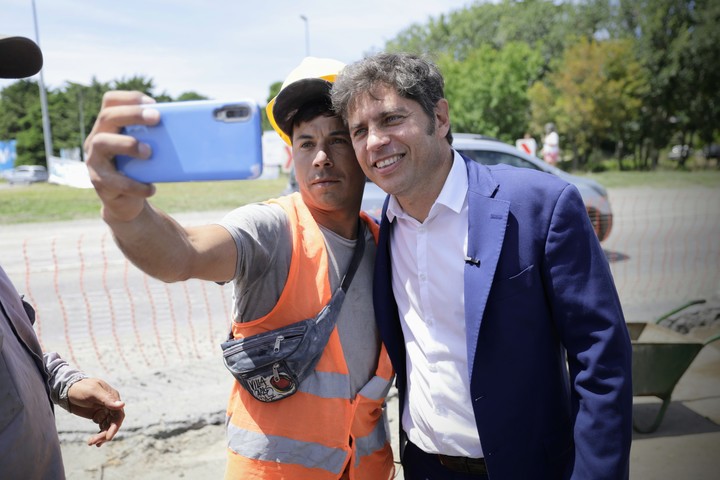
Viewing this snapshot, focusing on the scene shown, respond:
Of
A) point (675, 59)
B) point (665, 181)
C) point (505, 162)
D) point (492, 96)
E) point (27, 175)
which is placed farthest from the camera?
point (492, 96)

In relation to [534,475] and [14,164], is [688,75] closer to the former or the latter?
[534,475]

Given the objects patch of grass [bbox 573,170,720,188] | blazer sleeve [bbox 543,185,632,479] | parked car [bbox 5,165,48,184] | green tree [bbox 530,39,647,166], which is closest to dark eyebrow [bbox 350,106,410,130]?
blazer sleeve [bbox 543,185,632,479]

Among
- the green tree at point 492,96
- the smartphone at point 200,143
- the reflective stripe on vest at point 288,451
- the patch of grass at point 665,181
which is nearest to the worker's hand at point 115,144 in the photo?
the smartphone at point 200,143

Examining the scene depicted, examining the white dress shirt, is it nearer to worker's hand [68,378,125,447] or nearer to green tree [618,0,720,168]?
worker's hand [68,378,125,447]

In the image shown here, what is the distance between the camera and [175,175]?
1191mm

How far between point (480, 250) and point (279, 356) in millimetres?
699

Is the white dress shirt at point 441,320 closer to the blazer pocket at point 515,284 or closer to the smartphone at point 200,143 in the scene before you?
the blazer pocket at point 515,284

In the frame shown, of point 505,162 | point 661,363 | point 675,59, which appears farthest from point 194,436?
point 675,59

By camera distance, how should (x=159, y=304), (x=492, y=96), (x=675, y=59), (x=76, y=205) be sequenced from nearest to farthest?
(x=159, y=304)
(x=76, y=205)
(x=675, y=59)
(x=492, y=96)

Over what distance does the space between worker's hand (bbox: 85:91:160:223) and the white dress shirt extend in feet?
3.26

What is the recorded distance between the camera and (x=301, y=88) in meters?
1.95

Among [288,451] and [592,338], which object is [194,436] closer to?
[288,451]

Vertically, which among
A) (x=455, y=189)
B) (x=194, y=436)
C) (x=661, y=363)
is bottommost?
(x=194, y=436)

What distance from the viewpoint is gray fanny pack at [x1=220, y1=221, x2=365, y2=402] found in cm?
170
